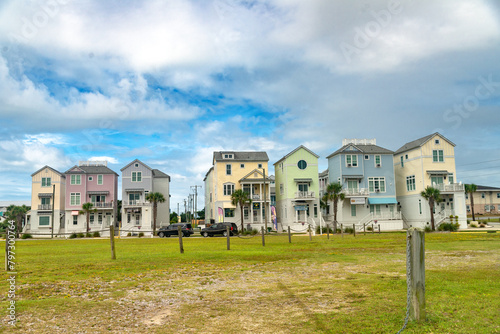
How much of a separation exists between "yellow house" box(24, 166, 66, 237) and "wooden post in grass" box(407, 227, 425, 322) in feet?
210

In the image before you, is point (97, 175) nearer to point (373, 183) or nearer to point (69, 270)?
point (373, 183)

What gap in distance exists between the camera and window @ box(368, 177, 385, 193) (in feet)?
193

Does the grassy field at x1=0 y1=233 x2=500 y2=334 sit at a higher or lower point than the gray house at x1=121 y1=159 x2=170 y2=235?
lower

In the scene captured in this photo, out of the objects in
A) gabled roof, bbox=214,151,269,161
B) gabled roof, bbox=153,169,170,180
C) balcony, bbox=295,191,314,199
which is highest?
gabled roof, bbox=214,151,269,161

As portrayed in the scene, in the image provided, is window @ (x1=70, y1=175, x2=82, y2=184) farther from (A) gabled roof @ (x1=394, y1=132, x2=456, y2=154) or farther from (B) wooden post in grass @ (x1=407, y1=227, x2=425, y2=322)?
(B) wooden post in grass @ (x1=407, y1=227, x2=425, y2=322)

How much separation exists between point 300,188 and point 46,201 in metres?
38.5

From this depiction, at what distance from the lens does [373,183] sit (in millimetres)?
58906

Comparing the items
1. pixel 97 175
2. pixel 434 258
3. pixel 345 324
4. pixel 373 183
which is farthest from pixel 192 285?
pixel 97 175

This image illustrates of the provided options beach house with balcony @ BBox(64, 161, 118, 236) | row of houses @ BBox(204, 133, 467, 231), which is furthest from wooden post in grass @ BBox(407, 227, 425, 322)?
beach house with balcony @ BBox(64, 161, 118, 236)

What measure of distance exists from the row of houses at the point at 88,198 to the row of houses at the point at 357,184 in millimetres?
11572

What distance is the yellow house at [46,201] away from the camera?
62062 mm

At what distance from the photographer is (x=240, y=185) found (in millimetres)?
61219

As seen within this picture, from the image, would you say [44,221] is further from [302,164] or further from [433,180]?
[433,180]

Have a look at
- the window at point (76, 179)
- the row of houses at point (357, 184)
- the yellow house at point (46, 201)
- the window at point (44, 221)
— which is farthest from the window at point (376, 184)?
the window at point (44, 221)
